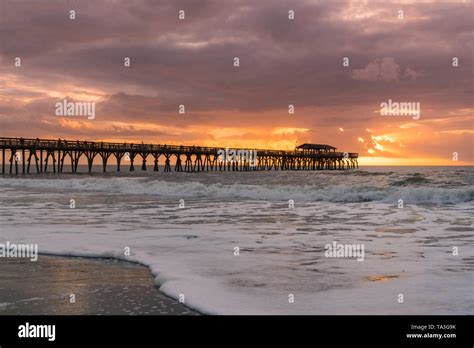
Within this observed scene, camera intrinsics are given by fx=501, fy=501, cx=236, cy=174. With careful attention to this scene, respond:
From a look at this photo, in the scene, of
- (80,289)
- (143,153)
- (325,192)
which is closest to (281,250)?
(80,289)

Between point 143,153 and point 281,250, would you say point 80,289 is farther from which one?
point 143,153

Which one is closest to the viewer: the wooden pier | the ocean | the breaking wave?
the ocean

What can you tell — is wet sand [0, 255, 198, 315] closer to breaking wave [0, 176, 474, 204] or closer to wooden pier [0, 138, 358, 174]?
breaking wave [0, 176, 474, 204]

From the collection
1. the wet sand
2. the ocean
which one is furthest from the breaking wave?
the wet sand

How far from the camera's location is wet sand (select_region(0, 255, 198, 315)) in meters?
5.07

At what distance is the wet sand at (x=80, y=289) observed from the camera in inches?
199

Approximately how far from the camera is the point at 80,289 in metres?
5.78
